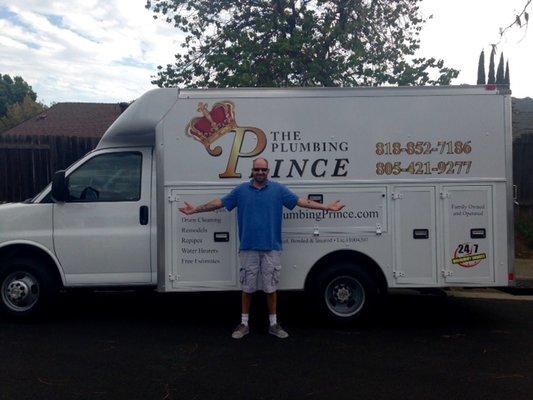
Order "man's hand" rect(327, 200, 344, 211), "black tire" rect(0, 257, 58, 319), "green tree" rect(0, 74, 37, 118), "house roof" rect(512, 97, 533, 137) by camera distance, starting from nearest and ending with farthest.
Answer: "man's hand" rect(327, 200, 344, 211), "black tire" rect(0, 257, 58, 319), "house roof" rect(512, 97, 533, 137), "green tree" rect(0, 74, 37, 118)

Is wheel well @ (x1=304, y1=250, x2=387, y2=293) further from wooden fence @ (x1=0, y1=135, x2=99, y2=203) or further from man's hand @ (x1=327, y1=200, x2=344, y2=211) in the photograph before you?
wooden fence @ (x1=0, y1=135, x2=99, y2=203)

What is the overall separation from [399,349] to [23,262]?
421 cm

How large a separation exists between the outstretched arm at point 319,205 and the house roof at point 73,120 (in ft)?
72.0

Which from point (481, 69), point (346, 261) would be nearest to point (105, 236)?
point (346, 261)

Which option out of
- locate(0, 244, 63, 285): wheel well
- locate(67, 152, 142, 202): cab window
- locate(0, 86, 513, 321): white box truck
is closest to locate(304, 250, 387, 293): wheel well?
locate(0, 86, 513, 321): white box truck

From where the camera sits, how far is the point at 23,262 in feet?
22.1

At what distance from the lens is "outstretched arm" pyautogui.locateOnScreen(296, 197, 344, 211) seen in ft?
20.5

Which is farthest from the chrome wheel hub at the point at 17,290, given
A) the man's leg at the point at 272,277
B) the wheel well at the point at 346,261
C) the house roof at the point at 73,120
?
the house roof at the point at 73,120

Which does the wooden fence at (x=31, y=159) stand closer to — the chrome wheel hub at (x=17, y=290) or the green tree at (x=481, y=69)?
the chrome wheel hub at (x=17, y=290)

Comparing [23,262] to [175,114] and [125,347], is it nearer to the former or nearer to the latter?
[125,347]

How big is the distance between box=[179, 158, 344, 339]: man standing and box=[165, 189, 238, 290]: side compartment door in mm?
195

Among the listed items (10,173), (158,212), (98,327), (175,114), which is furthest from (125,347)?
(10,173)

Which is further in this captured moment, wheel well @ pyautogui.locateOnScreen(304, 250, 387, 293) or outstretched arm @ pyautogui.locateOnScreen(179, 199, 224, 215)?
wheel well @ pyautogui.locateOnScreen(304, 250, 387, 293)

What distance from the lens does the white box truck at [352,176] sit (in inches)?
256
